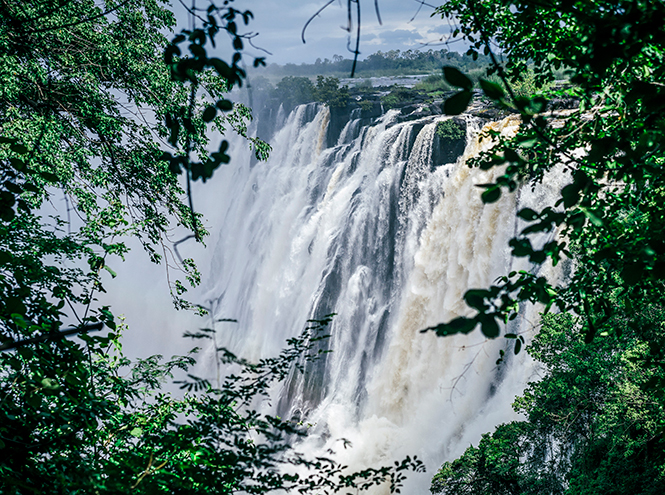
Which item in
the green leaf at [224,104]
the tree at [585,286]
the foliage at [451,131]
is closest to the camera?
the tree at [585,286]

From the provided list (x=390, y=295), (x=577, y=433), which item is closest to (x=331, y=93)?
(x=390, y=295)

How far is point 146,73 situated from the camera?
16.3ft

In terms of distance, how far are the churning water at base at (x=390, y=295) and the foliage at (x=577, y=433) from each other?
106cm

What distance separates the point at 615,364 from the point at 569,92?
169 inches

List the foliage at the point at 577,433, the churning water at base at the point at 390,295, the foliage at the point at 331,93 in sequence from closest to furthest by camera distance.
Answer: the foliage at the point at 577,433, the churning water at base at the point at 390,295, the foliage at the point at 331,93

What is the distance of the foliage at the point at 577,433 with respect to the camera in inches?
210

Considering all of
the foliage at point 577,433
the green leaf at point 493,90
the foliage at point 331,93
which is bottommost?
the green leaf at point 493,90

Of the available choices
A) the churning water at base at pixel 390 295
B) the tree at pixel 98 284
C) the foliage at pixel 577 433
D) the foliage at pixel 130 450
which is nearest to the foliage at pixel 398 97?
the churning water at base at pixel 390 295

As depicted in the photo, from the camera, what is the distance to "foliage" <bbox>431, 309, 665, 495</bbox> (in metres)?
5.32

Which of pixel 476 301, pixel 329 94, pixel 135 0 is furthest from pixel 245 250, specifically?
pixel 476 301

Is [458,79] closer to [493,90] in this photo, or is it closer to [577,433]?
[493,90]

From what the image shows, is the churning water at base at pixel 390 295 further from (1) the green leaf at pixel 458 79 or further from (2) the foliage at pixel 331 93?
(1) the green leaf at pixel 458 79

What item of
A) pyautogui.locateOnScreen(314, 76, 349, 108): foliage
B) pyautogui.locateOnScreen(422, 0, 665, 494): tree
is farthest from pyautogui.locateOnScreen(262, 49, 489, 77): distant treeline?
pyautogui.locateOnScreen(422, 0, 665, 494): tree

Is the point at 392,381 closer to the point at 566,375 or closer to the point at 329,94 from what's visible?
the point at 566,375
